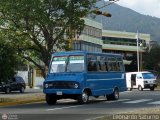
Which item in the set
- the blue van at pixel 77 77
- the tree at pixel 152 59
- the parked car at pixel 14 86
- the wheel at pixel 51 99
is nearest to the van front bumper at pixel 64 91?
the blue van at pixel 77 77

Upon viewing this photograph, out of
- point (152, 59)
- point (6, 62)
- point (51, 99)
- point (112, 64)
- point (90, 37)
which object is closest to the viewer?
point (51, 99)

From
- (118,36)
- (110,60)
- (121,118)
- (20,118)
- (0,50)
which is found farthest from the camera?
(118,36)

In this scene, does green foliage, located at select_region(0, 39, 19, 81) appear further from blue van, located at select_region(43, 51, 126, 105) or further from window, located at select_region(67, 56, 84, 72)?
window, located at select_region(67, 56, 84, 72)

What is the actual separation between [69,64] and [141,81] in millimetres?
22374

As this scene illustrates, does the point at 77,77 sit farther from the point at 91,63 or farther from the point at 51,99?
the point at 51,99

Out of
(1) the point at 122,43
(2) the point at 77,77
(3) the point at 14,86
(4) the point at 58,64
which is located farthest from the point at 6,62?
(1) the point at 122,43

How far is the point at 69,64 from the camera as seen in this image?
2567 centimetres

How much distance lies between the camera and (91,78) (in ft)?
84.9

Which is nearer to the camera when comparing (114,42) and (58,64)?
(58,64)

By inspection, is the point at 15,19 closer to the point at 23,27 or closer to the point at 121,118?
the point at 23,27

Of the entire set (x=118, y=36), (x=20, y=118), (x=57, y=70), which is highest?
(x=118, y=36)

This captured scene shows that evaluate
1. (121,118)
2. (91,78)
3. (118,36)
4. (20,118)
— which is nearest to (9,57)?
(91,78)

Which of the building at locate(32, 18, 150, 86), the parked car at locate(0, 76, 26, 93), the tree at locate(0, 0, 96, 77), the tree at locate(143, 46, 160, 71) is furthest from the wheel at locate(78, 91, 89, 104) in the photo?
the tree at locate(143, 46, 160, 71)

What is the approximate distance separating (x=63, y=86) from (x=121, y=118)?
10.1 metres
